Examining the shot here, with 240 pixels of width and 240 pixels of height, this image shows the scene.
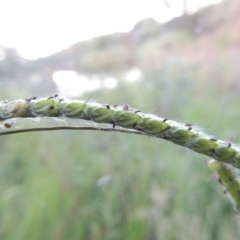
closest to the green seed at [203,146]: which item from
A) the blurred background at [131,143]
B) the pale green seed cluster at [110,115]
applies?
the pale green seed cluster at [110,115]

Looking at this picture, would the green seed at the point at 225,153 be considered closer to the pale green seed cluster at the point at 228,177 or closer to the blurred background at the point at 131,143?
the pale green seed cluster at the point at 228,177

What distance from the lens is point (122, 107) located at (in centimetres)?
23

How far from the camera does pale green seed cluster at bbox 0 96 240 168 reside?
0.74 feet

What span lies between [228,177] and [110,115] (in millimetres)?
110

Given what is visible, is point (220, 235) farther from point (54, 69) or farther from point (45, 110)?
point (45, 110)

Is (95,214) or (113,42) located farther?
(113,42)

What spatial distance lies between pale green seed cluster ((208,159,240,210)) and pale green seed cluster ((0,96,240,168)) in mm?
49

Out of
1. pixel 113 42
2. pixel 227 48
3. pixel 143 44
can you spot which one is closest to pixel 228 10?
pixel 227 48

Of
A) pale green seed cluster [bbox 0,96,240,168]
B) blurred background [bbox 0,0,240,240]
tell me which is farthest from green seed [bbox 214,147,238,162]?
blurred background [bbox 0,0,240,240]

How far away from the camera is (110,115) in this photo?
0.74 ft

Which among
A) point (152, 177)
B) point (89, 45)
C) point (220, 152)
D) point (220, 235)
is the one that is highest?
point (89, 45)

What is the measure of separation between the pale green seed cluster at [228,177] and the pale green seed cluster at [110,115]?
49 millimetres

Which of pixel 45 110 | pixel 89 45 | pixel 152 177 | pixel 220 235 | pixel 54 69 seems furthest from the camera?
pixel 89 45

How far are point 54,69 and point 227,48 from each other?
0.68 m
